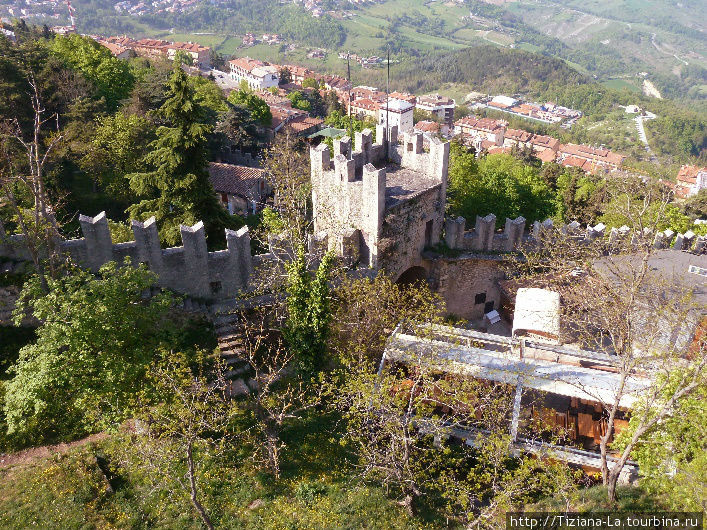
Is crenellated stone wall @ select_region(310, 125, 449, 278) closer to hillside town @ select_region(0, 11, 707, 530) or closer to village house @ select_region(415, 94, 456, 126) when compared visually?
hillside town @ select_region(0, 11, 707, 530)

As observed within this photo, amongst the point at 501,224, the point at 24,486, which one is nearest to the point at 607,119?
the point at 501,224

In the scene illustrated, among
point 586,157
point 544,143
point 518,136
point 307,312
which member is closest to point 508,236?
point 307,312

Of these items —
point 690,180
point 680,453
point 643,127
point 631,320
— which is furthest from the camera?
point 643,127

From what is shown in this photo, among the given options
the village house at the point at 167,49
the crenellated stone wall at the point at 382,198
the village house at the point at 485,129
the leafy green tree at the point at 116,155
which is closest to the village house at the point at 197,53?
the village house at the point at 167,49

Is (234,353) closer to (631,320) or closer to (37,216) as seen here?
(37,216)

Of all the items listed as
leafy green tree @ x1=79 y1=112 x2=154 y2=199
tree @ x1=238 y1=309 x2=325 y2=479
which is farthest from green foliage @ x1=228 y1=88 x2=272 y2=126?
tree @ x1=238 y1=309 x2=325 y2=479
